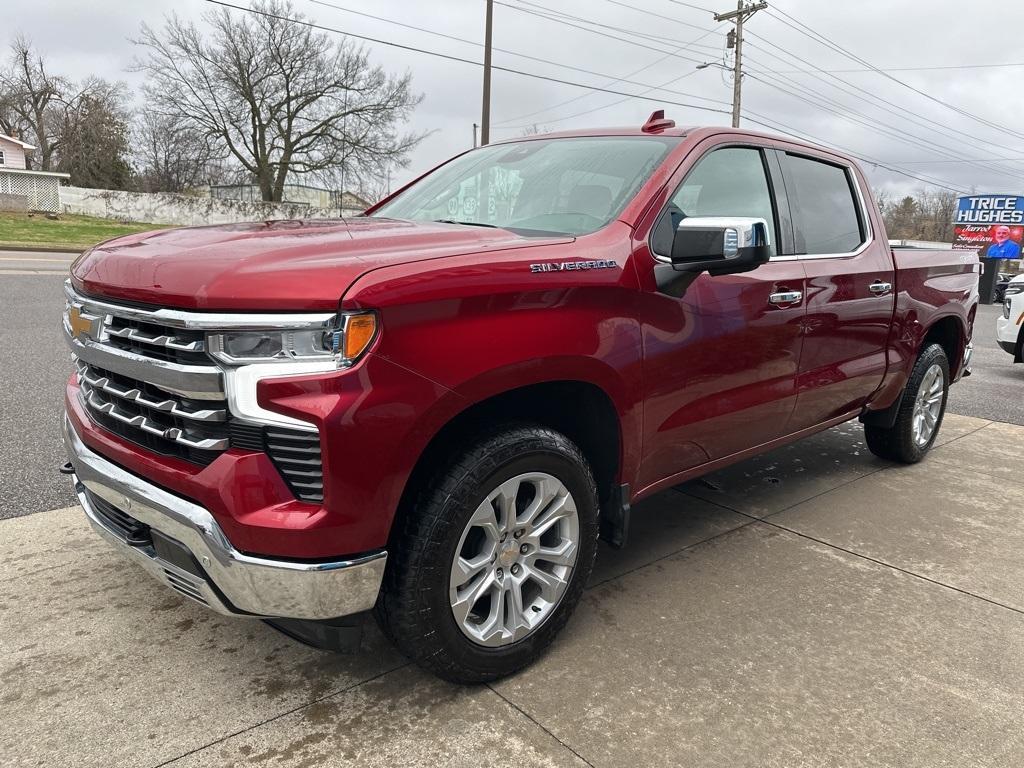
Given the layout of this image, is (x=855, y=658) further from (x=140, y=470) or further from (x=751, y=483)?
(x=140, y=470)

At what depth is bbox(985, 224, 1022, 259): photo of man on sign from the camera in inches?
1088

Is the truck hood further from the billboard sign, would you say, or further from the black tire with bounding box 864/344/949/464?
the billboard sign

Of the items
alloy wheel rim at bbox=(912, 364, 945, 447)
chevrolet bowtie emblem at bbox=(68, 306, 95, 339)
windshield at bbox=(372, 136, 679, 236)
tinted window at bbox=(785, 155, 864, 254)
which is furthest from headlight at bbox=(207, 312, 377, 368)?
alloy wheel rim at bbox=(912, 364, 945, 447)

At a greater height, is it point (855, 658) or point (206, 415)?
point (206, 415)

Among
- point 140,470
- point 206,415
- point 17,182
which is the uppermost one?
point 17,182

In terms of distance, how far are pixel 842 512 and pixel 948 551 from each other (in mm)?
572

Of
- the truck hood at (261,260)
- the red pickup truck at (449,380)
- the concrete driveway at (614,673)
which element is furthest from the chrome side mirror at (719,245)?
the concrete driveway at (614,673)

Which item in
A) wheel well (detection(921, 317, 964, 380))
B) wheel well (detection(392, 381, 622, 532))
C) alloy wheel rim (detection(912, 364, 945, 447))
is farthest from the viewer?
wheel well (detection(921, 317, 964, 380))

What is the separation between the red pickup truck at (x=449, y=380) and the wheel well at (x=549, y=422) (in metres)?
0.01

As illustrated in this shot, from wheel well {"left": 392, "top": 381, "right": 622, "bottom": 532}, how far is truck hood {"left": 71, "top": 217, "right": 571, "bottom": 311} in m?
0.49

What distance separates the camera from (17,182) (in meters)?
40.1

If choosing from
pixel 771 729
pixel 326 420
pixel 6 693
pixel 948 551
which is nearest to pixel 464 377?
pixel 326 420

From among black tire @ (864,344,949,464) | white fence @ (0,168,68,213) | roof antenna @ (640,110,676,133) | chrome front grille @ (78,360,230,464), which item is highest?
white fence @ (0,168,68,213)

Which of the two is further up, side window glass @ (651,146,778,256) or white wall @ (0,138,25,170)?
white wall @ (0,138,25,170)
